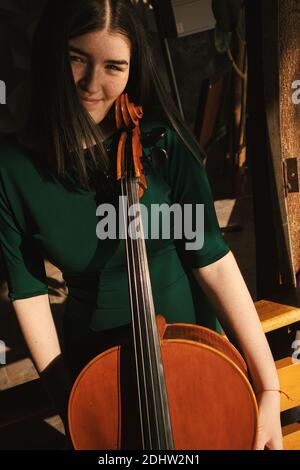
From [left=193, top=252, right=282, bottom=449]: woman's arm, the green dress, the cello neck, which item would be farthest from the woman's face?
[left=193, top=252, right=282, bottom=449]: woman's arm

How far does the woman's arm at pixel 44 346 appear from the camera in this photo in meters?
0.95

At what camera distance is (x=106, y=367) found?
0.81m

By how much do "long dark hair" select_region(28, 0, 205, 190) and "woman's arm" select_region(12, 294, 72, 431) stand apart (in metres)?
0.31

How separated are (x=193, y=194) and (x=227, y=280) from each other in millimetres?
199

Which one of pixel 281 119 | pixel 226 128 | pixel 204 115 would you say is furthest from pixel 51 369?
pixel 226 128

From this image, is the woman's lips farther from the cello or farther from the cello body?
the cello body

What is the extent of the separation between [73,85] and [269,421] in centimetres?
78

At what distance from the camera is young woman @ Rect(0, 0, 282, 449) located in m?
0.81

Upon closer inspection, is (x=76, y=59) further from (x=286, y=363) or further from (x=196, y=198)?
(x=286, y=363)

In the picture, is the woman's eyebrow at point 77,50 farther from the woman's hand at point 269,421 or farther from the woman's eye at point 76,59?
the woman's hand at point 269,421

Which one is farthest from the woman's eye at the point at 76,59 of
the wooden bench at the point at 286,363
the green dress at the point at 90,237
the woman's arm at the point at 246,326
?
the wooden bench at the point at 286,363

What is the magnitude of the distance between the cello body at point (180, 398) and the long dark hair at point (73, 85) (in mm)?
366
